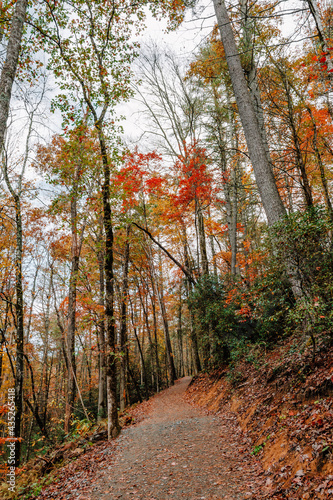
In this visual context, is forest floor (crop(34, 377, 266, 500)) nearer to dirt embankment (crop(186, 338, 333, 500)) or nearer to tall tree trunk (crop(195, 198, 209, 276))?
dirt embankment (crop(186, 338, 333, 500))

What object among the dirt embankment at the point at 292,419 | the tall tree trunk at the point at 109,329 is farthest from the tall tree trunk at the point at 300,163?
the tall tree trunk at the point at 109,329

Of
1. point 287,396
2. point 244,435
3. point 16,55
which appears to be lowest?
point 244,435

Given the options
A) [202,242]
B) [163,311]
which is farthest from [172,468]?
[163,311]

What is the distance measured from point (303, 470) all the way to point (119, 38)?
37.0 feet

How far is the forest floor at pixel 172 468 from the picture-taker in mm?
3543

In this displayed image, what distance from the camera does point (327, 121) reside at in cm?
1141

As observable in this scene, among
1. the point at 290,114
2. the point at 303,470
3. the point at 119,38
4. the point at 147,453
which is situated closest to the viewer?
the point at 303,470

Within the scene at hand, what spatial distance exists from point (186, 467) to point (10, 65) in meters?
7.57

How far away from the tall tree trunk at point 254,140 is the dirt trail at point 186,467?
4785 millimetres

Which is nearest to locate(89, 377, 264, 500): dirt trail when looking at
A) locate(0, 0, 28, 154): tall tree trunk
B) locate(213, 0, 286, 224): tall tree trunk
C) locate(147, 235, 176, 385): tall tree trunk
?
locate(213, 0, 286, 224): tall tree trunk

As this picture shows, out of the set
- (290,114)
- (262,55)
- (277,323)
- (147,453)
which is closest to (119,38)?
(262,55)

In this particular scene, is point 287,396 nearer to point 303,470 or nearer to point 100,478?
point 303,470

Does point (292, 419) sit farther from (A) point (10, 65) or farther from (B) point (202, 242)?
(B) point (202, 242)

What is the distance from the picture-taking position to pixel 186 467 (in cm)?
433
